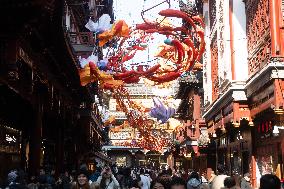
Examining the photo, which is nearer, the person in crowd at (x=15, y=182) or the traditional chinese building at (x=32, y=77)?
the person in crowd at (x=15, y=182)

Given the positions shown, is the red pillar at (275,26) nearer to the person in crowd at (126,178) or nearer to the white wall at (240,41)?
the person in crowd at (126,178)

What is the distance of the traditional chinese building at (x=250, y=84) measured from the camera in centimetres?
1564

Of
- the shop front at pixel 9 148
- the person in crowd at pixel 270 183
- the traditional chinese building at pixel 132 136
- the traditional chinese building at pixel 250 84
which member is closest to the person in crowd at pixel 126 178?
the shop front at pixel 9 148

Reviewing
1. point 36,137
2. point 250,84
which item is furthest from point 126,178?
point 250,84

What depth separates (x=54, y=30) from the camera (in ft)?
43.1

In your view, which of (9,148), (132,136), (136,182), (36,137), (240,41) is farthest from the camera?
(132,136)

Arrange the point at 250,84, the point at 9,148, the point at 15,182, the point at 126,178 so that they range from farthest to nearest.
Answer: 1. the point at 250,84
2. the point at 126,178
3. the point at 9,148
4. the point at 15,182

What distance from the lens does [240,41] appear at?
71.8ft

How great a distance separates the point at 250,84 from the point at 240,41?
3724mm

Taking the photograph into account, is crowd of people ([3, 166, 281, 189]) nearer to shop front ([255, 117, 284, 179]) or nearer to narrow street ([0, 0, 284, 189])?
narrow street ([0, 0, 284, 189])

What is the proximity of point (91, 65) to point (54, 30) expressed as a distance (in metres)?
4.57

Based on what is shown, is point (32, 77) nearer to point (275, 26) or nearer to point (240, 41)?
point (275, 26)

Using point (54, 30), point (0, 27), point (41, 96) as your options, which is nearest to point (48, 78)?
point (41, 96)

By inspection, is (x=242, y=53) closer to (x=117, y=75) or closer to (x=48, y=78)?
(x=117, y=75)
